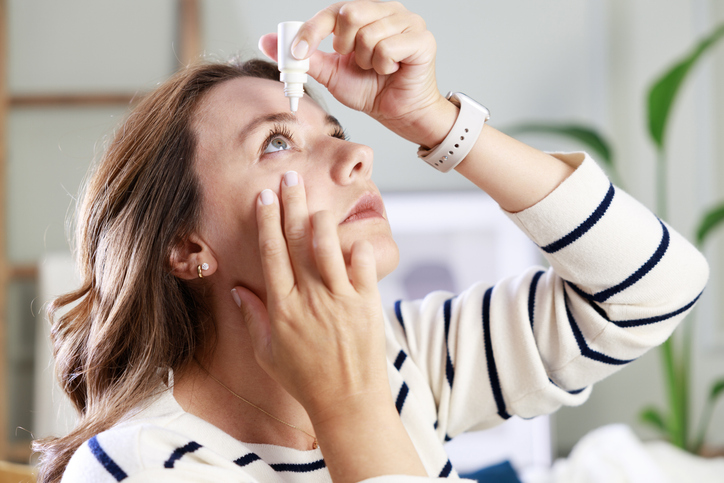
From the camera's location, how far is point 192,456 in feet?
2.35

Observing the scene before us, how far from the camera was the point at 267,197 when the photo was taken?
0.81 m

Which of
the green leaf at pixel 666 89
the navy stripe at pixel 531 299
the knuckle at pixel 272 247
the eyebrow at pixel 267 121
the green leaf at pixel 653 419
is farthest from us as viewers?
the green leaf at pixel 653 419

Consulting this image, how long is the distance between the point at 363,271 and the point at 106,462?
378 mm

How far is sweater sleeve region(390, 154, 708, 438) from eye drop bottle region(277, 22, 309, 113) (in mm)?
401

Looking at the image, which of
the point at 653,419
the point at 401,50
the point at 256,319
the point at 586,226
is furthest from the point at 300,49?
the point at 653,419

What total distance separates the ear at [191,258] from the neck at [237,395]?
0.08 metres

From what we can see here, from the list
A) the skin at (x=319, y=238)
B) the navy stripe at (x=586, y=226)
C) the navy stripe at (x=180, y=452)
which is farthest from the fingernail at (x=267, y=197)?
the navy stripe at (x=586, y=226)

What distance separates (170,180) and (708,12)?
8.22 feet

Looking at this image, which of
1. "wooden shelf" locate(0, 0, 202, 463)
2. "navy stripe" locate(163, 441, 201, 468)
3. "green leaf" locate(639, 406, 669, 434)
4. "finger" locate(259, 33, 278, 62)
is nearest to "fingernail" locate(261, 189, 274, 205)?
"finger" locate(259, 33, 278, 62)

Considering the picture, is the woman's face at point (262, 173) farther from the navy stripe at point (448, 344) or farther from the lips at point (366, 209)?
the navy stripe at point (448, 344)

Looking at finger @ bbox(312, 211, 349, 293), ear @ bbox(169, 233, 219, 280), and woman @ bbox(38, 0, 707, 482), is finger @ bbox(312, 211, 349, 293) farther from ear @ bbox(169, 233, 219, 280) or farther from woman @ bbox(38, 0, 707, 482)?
ear @ bbox(169, 233, 219, 280)

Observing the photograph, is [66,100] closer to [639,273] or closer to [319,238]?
[319,238]

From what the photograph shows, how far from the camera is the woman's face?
844mm

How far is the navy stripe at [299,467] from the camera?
865 mm
